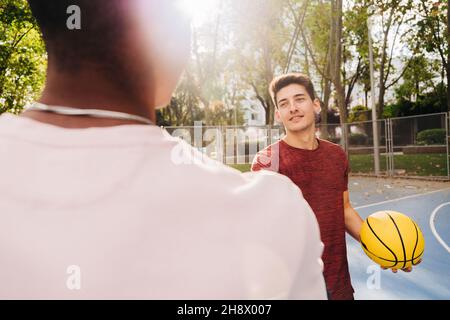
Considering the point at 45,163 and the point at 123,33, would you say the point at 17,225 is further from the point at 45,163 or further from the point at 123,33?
the point at 123,33

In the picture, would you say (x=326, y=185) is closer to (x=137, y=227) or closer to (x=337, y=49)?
(x=137, y=227)

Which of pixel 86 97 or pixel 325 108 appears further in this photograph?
pixel 325 108

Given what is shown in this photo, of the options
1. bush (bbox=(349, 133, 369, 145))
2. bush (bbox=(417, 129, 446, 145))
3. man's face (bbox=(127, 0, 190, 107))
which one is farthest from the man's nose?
bush (bbox=(417, 129, 446, 145))

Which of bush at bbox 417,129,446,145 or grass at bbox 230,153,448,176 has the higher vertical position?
bush at bbox 417,129,446,145

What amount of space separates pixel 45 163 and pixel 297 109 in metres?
3.50

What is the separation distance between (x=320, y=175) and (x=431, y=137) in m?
25.3

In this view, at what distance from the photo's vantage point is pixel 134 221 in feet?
2.53

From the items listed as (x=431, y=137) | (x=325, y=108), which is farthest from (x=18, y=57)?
(x=431, y=137)

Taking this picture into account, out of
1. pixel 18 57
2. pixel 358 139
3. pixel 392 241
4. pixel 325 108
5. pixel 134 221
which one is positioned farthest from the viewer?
pixel 358 139

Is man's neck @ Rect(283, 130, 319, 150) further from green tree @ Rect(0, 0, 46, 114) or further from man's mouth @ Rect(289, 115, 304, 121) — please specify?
green tree @ Rect(0, 0, 46, 114)

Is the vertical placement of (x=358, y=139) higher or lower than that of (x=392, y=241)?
higher

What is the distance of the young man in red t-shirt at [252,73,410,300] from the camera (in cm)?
340

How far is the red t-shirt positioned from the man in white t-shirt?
265 centimetres
